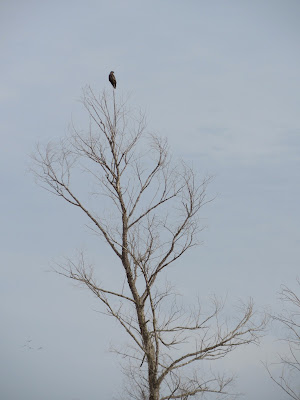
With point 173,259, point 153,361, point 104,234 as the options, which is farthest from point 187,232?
point 153,361

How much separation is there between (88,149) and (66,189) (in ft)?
2.93

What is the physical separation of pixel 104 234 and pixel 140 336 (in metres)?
1.91

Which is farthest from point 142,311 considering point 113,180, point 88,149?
point 88,149

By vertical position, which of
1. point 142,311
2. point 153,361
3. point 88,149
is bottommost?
point 153,361

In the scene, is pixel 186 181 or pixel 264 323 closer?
pixel 264 323

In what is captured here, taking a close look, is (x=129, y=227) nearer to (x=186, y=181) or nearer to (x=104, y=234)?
(x=104, y=234)

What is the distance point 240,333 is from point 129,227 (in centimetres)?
272

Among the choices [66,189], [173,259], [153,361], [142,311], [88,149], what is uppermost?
[88,149]

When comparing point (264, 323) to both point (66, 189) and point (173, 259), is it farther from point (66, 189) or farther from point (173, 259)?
point (66, 189)

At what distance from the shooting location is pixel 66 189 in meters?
11.5

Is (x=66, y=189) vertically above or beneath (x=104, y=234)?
above

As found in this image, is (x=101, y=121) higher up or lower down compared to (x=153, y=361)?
higher up

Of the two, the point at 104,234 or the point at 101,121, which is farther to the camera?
the point at 101,121

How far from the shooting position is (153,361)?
10.6 meters
